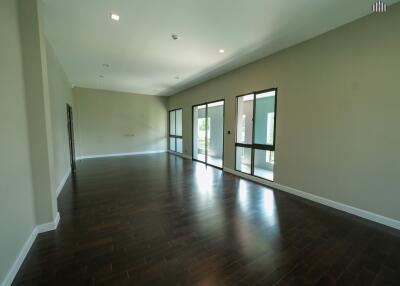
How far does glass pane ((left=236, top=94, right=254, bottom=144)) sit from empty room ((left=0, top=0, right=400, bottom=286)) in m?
0.15

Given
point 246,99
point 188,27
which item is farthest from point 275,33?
point 246,99

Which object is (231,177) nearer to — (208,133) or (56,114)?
(208,133)

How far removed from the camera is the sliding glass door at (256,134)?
14.0 feet

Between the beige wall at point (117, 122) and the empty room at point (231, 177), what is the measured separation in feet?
→ 10.2

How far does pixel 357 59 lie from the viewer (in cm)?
276

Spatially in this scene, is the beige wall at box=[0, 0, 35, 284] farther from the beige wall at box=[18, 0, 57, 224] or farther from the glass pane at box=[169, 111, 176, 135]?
the glass pane at box=[169, 111, 176, 135]

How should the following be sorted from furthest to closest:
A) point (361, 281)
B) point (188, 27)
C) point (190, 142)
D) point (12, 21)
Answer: point (190, 142) → point (188, 27) → point (12, 21) → point (361, 281)

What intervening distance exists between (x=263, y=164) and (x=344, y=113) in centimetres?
227

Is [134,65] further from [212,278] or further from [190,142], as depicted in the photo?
[212,278]

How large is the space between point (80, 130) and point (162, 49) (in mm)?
5998

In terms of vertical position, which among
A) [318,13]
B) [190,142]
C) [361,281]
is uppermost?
[318,13]

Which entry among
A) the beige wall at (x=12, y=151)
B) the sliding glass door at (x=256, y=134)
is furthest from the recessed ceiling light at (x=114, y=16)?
the sliding glass door at (x=256, y=134)

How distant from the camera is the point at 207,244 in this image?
213 centimetres

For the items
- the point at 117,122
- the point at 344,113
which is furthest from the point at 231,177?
the point at 117,122
